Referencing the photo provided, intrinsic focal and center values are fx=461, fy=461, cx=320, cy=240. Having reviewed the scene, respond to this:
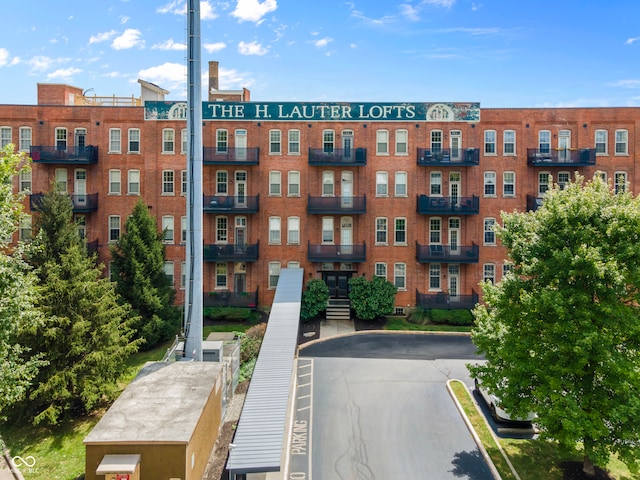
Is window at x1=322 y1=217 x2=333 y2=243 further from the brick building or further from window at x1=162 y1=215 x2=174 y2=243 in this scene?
window at x1=162 y1=215 x2=174 y2=243

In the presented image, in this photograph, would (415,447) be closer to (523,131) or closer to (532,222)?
(532,222)

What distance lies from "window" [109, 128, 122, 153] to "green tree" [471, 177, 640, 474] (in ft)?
93.5

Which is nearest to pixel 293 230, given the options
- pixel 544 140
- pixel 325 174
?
pixel 325 174

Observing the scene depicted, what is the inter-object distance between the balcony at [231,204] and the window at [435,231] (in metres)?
12.6

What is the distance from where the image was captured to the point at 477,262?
32656 mm

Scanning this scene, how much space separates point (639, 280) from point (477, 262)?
19.5 metres

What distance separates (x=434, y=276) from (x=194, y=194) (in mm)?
19898

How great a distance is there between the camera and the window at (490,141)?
33.1 metres

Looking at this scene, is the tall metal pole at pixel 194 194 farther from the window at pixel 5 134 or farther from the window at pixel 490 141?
the window at pixel 490 141

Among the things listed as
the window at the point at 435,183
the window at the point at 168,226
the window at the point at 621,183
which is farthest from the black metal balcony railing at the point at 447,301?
the window at the point at 168,226

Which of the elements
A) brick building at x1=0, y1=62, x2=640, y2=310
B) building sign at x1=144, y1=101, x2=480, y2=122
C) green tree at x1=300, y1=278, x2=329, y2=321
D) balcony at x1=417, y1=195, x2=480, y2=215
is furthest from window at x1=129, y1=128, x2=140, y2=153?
balcony at x1=417, y1=195, x2=480, y2=215

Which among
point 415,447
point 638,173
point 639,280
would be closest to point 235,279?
point 415,447

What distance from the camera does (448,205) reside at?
106ft

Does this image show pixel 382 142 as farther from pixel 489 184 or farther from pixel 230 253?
pixel 230 253
